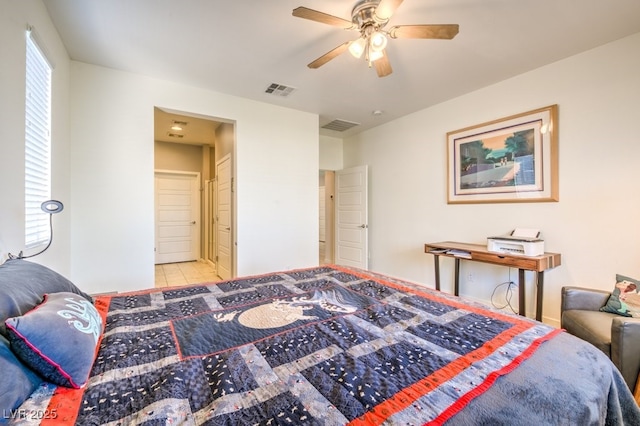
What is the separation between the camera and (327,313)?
4.84 ft

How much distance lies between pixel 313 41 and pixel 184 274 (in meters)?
4.44

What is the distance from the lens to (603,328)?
70.1 inches

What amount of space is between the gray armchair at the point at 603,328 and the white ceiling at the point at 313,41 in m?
2.18

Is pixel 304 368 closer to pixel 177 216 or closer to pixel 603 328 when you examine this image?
pixel 603 328

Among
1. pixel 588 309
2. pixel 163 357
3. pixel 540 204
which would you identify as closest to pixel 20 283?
pixel 163 357

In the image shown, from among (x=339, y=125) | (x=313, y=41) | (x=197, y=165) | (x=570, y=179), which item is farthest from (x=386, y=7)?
(x=197, y=165)

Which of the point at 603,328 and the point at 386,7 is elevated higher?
the point at 386,7

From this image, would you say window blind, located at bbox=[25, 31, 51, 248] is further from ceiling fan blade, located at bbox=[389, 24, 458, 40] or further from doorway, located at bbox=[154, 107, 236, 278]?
doorway, located at bbox=[154, 107, 236, 278]

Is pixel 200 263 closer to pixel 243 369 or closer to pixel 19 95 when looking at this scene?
pixel 19 95

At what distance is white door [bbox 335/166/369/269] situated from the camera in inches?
189

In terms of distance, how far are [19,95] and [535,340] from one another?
305cm

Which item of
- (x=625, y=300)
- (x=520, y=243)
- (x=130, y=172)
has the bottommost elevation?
(x=625, y=300)

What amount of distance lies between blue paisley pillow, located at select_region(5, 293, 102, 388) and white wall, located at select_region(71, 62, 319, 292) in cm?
230

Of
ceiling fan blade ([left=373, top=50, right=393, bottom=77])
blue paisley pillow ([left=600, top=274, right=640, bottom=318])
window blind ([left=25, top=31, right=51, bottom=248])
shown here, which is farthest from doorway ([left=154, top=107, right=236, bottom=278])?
blue paisley pillow ([left=600, top=274, right=640, bottom=318])
